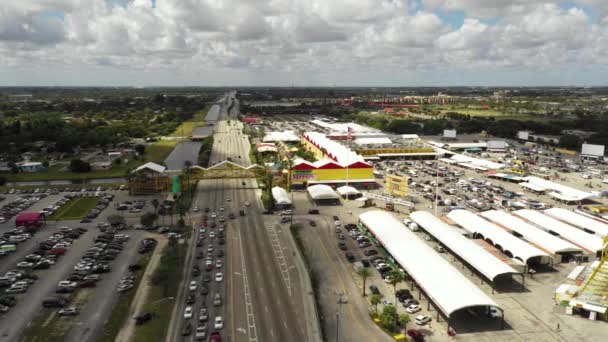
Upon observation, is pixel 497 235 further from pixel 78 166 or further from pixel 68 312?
pixel 78 166

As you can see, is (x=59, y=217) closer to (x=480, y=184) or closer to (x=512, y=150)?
(x=480, y=184)

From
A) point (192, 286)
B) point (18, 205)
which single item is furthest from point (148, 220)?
point (18, 205)

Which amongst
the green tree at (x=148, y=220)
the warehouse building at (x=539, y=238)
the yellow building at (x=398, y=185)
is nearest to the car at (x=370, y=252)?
the warehouse building at (x=539, y=238)

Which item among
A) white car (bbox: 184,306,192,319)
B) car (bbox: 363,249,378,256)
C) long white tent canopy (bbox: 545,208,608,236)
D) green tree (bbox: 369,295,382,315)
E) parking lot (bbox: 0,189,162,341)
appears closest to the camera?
white car (bbox: 184,306,192,319)

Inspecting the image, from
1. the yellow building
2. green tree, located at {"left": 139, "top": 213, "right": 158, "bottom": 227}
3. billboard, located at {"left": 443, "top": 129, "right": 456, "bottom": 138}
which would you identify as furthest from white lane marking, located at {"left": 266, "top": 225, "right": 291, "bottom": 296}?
billboard, located at {"left": 443, "top": 129, "right": 456, "bottom": 138}

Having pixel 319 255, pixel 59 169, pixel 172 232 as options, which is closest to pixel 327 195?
pixel 319 255

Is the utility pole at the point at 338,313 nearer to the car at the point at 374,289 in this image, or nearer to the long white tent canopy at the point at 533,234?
the car at the point at 374,289

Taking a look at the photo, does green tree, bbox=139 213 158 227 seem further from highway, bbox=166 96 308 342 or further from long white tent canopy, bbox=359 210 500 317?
long white tent canopy, bbox=359 210 500 317

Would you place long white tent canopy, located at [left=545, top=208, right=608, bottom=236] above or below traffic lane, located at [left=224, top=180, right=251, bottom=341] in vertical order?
above

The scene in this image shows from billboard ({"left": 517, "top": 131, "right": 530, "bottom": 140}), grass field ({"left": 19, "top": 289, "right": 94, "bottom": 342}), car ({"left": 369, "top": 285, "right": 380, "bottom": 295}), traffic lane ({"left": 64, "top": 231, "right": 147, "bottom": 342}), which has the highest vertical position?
billboard ({"left": 517, "top": 131, "right": 530, "bottom": 140})
